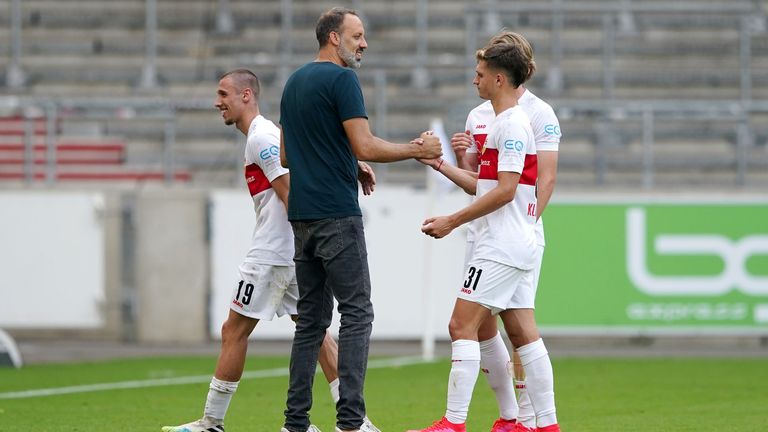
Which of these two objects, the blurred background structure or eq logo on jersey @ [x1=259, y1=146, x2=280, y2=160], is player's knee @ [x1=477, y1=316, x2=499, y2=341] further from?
the blurred background structure

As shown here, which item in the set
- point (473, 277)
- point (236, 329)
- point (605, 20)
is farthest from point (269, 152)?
point (605, 20)

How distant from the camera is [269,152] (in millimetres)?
7762

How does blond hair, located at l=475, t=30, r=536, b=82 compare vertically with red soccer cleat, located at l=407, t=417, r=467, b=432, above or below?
above

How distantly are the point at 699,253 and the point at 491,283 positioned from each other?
27.7 ft

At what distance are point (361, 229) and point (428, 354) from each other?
6.90 m

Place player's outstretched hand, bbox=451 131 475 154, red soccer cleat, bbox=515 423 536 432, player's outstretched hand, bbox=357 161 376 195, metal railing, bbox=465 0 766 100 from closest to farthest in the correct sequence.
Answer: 1. player's outstretched hand, bbox=451 131 475 154
2. red soccer cleat, bbox=515 423 536 432
3. player's outstretched hand, bbox=357 161 376 195
4. metal railing, bbox=465 0 766 100

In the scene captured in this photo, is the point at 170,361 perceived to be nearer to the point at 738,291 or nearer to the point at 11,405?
the point at 11,405

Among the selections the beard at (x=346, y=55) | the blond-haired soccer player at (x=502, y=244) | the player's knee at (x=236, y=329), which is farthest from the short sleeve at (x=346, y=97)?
the player's knee at (x=236, y=329)

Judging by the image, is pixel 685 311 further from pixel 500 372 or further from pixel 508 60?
pixel 508 60

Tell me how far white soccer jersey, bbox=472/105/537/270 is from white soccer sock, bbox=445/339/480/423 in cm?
46

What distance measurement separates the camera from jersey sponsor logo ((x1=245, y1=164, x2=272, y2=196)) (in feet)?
26.2

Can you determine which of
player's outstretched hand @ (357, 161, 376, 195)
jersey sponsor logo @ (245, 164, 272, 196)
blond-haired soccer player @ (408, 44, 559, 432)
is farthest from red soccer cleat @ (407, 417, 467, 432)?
jersey sponsor logo @ (245, 164, 272, 196)

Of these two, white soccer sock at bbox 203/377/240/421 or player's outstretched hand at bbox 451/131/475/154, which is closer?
player's outstretched hand at bbox 451/131/475/154

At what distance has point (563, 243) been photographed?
49.5 feet
